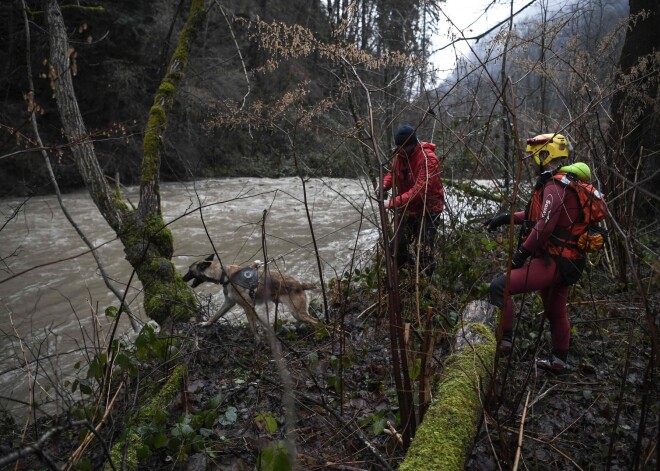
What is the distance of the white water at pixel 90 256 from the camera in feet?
18.2

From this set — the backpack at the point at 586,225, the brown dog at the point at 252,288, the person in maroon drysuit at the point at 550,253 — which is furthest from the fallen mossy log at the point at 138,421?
the backpack at the point at 586,225

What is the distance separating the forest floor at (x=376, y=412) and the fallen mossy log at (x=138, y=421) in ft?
0.25

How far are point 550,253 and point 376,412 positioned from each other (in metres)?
1.87

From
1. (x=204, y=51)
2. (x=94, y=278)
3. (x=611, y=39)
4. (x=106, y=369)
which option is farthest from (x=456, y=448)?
(x=204, y=51)

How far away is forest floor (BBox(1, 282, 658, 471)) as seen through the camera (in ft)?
8.14

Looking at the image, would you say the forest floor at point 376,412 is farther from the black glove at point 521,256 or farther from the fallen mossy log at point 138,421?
the black glove at point 521,256

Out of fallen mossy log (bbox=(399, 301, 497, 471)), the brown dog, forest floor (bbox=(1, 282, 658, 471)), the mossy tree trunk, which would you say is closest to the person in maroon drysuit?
forest floor (bbox=(1, 282, 658, 471))

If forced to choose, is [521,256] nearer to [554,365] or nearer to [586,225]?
[586,225]

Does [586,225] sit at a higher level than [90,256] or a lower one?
higher

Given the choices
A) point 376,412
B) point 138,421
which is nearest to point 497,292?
point 376,412

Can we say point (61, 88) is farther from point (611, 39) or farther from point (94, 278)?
point (611, 39)

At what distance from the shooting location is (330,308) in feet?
19.3

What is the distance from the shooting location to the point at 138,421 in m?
2.97

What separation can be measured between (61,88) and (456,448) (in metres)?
6.38
